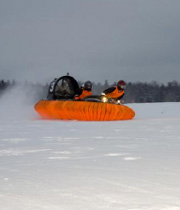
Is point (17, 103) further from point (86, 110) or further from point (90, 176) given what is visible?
point (90, 176)

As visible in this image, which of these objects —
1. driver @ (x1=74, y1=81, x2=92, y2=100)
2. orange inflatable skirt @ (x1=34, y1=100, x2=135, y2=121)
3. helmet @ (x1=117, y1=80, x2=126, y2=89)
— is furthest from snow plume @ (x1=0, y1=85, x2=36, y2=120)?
helmet @ (x1=117, y1=80, x2=126, y2=89)

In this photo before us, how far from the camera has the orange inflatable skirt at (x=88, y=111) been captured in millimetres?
8383

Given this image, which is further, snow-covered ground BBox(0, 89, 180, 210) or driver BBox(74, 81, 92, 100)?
driver BBox(74, 81, 92, 100)

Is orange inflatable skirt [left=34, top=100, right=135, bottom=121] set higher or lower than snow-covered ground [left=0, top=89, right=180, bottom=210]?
higher

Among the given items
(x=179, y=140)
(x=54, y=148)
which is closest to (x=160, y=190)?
(x=54, y=148)

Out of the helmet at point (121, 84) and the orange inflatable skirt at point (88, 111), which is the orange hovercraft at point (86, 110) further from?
the helmet at point (121, 84)

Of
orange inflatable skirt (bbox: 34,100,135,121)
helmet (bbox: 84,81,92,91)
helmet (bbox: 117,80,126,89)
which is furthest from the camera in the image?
helmet (bbox: 84,81,92,91)

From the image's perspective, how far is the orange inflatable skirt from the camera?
8.38 meters

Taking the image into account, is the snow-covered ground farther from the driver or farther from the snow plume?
the snow plume

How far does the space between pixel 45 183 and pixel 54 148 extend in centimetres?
166

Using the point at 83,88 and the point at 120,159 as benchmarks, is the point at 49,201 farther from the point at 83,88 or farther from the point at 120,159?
the point at 83,88

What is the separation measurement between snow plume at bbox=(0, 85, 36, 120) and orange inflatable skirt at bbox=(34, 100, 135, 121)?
2.20 metres

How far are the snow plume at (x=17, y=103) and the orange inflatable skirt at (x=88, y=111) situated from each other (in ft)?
7.21

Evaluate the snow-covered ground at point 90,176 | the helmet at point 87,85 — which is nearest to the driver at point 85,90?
the helmet at point 87,85
